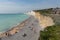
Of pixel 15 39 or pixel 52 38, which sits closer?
pixel 52 38

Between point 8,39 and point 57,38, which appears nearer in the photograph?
point 57,38

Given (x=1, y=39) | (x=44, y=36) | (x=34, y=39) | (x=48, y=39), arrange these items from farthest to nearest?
(x=1, y=39)
(x=34, y=39)
(x=44, y=36)
(x=48, y=39)

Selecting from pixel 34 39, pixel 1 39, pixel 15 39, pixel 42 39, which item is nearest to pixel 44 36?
pixel 42 39

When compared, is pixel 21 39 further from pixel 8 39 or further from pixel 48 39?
pixel 48 39

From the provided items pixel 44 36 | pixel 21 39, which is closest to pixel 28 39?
pixel 21 39

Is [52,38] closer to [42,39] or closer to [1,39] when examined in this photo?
[42,39]

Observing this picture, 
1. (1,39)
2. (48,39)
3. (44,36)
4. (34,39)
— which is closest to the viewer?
(48,39)

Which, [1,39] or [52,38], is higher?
[52,38]

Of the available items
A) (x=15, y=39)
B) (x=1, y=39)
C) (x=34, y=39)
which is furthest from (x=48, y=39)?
(x=1, y=39)

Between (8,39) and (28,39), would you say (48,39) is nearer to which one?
(28,39)
